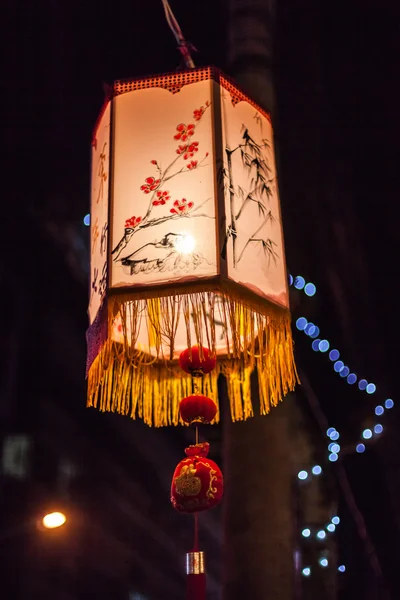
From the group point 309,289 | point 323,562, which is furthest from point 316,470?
point 309,289

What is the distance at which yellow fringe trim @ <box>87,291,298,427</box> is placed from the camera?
78.3 inches

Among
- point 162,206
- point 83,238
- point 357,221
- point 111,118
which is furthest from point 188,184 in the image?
point 357,221

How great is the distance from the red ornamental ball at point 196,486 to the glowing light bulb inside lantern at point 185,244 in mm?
724

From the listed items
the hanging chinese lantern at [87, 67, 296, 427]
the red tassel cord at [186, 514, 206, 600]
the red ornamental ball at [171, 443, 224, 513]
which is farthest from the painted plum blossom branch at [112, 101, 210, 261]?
the red tassel cord at [186, 514, 206, 600]

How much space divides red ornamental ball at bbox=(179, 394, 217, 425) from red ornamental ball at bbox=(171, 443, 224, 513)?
146 mm

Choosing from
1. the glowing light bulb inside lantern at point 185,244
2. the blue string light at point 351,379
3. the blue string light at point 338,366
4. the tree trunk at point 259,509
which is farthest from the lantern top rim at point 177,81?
the blue string light at point 351,379

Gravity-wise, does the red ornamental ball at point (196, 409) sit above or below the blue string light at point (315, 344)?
below

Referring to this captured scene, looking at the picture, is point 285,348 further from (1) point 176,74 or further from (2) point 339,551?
(2) point 339,551

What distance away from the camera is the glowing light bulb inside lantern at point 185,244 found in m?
1.96

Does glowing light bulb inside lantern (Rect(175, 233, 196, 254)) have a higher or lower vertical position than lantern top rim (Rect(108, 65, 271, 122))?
lower

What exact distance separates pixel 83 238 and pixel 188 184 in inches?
71.3

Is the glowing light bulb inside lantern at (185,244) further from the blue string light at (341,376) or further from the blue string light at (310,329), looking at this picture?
the blue string light at (310,329)

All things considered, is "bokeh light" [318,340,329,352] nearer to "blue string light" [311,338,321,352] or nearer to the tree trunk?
"blue string light" [311,338,321,352]

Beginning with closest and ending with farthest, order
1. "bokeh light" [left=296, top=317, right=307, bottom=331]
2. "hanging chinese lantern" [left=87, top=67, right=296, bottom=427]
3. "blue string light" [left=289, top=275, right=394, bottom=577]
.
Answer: "hanging chinese lantern" [left=87, top=67, right=296, bottom=427]
"blue string light" [left=289, top=275, right=394, bottom=577]
"bokeh light" [left=296, top=317, right=307, bottom=331]
